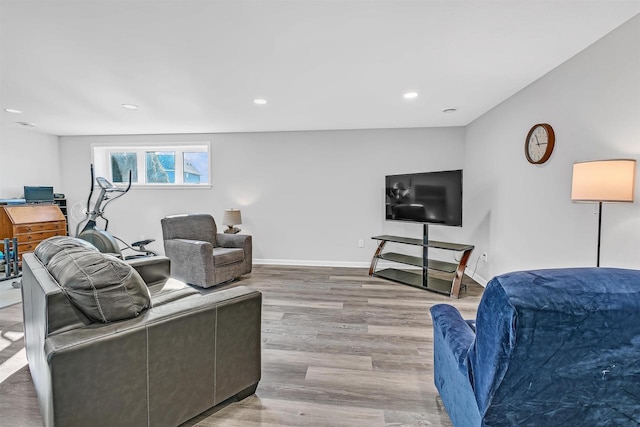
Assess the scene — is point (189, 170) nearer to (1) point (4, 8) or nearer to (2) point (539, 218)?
(1) point (4, 8)

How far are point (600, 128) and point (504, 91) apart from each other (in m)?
1.20

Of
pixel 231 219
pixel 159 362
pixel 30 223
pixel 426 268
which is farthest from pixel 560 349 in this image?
pixel 30 223

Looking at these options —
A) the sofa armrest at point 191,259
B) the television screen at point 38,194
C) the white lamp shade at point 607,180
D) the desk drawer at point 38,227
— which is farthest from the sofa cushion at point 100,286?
the television screen at point 38,194

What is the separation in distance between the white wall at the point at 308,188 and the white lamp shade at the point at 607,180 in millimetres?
2866

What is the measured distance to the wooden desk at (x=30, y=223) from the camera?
14.5ft

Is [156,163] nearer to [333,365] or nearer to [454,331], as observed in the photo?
[333,365]

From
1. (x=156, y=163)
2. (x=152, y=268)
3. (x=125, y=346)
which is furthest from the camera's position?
(x=156, y=163)

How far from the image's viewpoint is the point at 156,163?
17.9 feet

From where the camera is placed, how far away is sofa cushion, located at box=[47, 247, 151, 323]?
1.31 meters

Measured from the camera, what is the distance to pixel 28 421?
158 cm

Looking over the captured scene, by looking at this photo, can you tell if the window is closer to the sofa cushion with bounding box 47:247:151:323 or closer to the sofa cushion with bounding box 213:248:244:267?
the sofa cushion with bounding box 213:248:244:267

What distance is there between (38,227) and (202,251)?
3064 mm

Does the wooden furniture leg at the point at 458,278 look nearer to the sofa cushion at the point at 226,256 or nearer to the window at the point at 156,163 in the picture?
the sofa cushion at the point at 226,256

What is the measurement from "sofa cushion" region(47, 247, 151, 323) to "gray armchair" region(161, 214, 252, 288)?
2.34 m
